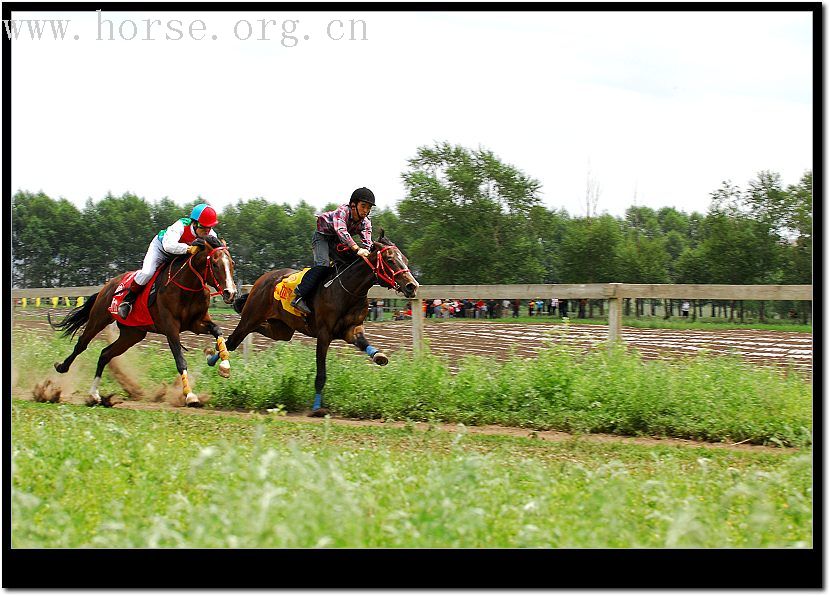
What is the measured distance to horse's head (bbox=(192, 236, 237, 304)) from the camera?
1164 cm

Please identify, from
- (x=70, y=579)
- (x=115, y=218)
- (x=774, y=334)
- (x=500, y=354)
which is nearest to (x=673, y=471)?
(x=70, y=579)

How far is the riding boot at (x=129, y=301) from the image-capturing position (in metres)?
12.8

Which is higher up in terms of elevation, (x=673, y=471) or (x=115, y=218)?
(x=115, y=218)

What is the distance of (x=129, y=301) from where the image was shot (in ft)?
42.2

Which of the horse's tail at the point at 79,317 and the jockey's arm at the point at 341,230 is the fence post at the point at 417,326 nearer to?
the jockey's arm at the point at 341,230

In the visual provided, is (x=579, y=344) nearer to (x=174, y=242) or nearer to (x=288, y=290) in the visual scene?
(x=288, y=290)

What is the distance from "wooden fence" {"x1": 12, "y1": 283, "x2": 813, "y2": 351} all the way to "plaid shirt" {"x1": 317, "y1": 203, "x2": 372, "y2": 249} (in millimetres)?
1639

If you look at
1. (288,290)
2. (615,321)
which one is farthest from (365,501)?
(288,290)

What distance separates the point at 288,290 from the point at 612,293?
14.3 ft

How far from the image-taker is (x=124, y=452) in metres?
7.12

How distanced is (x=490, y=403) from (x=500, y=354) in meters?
2.63

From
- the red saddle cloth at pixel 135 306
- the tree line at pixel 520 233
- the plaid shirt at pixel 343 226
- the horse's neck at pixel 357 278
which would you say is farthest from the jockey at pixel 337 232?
the tree line at pixel 520 233

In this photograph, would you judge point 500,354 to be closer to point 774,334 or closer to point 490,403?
point 490,403

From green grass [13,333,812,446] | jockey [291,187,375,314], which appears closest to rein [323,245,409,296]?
jockey [291,187,375,314]
